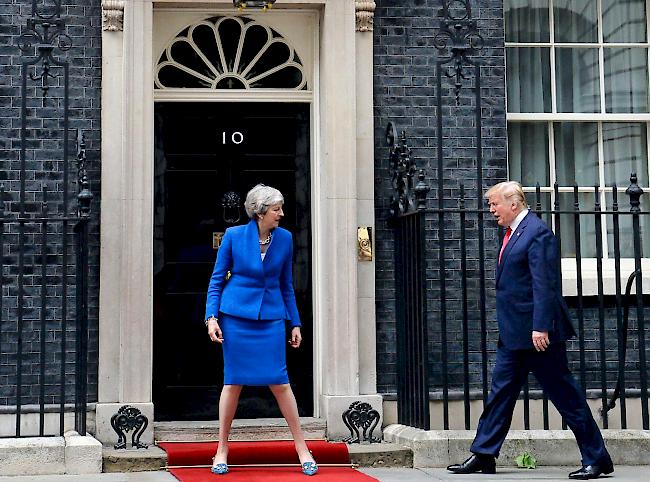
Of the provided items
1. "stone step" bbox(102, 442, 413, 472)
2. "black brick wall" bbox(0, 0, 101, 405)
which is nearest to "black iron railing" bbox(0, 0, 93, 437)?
"black brick wall" bbox(0, 0, 101, 405)

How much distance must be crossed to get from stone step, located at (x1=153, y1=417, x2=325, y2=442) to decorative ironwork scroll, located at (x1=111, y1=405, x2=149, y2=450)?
0.17 meters

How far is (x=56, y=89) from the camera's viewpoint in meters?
9.01

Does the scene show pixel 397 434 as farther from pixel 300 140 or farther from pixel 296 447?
pixel 300 140

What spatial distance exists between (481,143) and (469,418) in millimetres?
2213

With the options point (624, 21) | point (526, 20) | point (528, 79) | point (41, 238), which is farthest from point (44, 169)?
point (624, 21)

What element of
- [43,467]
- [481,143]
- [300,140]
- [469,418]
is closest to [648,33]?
[481,143]

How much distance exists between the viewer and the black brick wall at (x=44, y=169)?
8.78 m

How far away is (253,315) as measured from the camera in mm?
7555

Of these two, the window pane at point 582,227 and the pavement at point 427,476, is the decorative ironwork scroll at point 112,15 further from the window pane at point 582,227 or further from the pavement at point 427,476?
the window pane at point 582,227

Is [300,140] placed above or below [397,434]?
above

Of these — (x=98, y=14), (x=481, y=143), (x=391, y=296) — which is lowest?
(x=391, y=296)

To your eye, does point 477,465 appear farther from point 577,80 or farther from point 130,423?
point 577,80

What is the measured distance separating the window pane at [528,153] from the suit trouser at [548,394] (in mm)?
2462

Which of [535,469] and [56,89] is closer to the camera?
[535,469]
